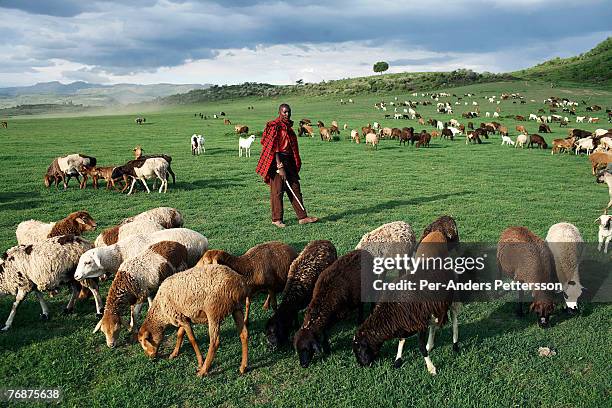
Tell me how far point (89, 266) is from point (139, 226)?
6.30ft

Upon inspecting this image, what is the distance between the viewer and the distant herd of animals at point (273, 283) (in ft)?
17.8

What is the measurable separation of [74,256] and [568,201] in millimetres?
13966

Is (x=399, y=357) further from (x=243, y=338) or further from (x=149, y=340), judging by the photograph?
(x=149, y=340)

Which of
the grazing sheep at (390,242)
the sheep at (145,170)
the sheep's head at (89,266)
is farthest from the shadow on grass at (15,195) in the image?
the grazing sheep at (390,242)

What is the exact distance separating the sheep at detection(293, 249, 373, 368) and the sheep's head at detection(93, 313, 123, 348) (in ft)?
7.94

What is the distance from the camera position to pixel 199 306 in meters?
5.41

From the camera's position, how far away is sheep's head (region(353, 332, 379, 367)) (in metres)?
5.38

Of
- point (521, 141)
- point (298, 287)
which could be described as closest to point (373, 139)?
point (521, 141)

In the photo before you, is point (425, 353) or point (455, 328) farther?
point (455, 328)

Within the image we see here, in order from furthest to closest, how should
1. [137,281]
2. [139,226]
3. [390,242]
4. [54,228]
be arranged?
[54,228]
[139,226]
[390,242]
[137,281]

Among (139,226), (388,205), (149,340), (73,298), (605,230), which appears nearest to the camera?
(149,340)

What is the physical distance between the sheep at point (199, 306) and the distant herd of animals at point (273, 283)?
12mm

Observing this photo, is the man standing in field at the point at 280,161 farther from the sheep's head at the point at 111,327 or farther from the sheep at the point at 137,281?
the sheep's head at the point at 111,327

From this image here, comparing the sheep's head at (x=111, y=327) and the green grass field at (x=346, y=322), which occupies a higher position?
the sheep's head at (x=111, y=327)
